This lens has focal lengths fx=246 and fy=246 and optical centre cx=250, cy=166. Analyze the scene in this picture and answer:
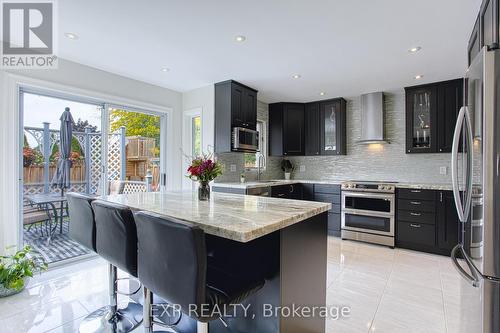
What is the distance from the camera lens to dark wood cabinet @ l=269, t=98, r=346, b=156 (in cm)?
498

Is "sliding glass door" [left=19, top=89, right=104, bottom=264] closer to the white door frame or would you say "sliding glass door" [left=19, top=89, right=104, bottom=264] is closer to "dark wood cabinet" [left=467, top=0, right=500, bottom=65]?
the white door frame

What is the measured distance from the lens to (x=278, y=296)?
1.38 meters

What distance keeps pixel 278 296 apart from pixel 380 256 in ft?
9.15

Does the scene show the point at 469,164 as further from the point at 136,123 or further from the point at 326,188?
the point at 136,123

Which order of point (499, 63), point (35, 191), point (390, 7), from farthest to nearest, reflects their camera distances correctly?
1. point (35, 191)
2. point (390, 7)
3. point (499, 63)

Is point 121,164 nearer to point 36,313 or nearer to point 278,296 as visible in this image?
point 36,313

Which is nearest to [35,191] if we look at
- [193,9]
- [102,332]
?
[102,332]

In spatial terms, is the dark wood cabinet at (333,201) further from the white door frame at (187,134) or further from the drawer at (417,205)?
the white door frame at (187,134)

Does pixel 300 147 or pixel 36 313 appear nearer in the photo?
pixel 36 313

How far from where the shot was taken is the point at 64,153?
3.21m

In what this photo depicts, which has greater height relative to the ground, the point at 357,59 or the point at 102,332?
the point at 357,59

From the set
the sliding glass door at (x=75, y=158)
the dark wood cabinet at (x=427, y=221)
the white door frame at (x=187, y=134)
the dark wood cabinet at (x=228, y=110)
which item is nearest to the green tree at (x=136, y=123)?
the sliding glass door at (x=75, y=158)

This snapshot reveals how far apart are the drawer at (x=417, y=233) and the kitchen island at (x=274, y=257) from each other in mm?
2735

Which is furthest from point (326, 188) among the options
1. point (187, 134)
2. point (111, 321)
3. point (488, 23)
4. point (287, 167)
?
point (111, 321)
